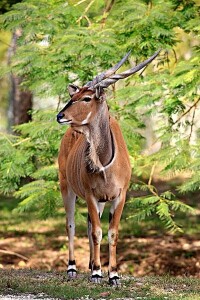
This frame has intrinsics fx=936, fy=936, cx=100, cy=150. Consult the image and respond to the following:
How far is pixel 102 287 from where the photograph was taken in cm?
909

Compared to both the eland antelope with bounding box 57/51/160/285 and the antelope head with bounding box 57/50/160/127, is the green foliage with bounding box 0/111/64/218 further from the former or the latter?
the antelope head with bounding box 57/50/160/127

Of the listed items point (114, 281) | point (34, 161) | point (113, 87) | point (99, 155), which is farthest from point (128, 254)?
point (99, 155)

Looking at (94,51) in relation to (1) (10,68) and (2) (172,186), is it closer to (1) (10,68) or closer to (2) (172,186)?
(1) (10,68)

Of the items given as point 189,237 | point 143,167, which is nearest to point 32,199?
point 143,167

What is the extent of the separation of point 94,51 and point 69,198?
2617 millimetres

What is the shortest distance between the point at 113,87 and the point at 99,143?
4034mm

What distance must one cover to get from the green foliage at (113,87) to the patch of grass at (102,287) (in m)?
2.51

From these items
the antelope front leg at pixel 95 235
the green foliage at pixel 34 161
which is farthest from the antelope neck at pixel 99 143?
the green foliage at pixel 34 161

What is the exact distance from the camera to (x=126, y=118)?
13.0 meters

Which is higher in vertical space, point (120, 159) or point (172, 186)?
point (120, 159)

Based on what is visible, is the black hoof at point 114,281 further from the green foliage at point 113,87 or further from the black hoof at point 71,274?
the green foliage at point 113,87

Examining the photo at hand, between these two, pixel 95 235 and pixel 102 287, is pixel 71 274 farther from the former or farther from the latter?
pixel 102 287

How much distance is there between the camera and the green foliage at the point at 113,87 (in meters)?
12.5

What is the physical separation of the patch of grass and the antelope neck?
1.18 m
